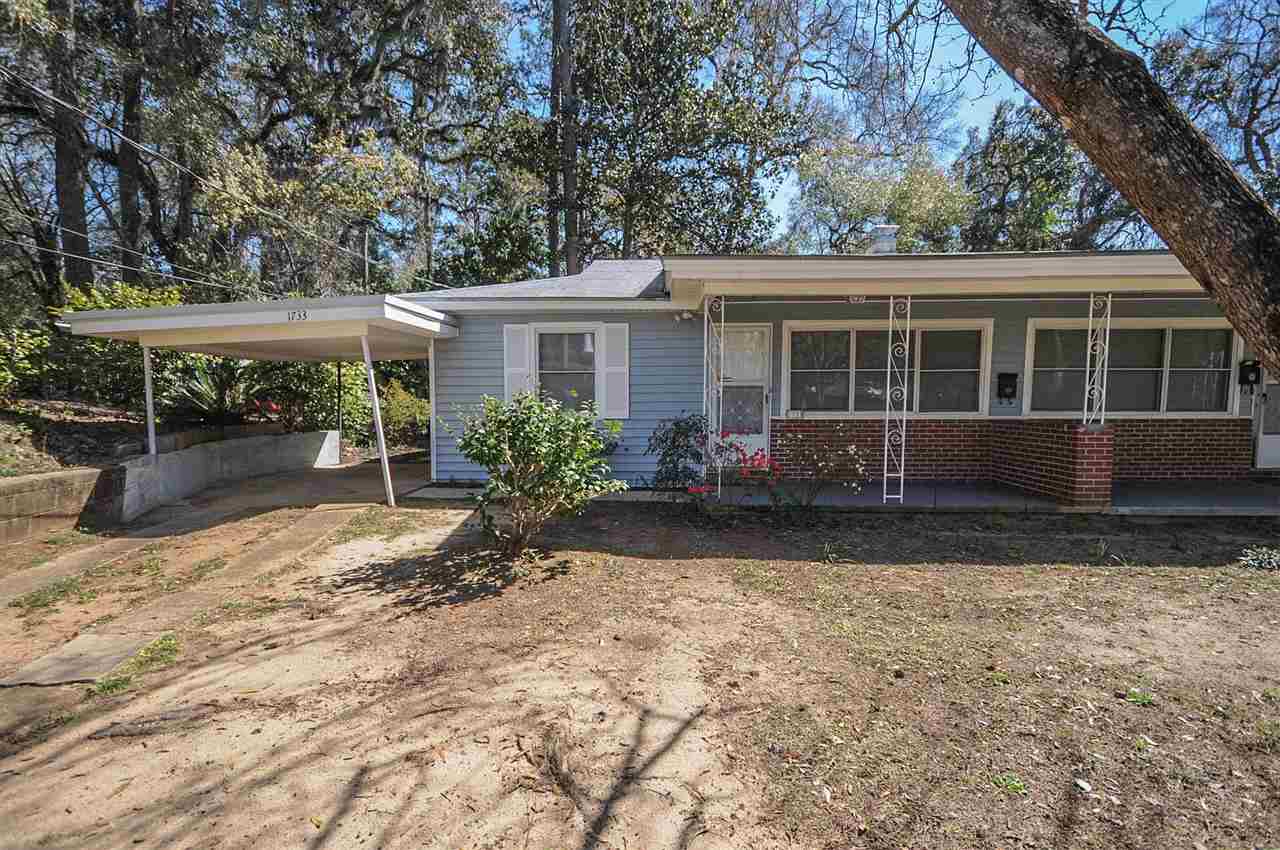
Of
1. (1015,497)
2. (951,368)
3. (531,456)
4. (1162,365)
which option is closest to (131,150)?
(531,456)

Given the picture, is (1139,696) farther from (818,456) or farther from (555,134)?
(555,134)

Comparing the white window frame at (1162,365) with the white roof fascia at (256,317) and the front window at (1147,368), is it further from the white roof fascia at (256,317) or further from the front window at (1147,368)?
the white roof fascia at (256,317)

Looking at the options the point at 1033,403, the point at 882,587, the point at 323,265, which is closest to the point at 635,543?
the point at 882,587

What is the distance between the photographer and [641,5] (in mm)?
15141

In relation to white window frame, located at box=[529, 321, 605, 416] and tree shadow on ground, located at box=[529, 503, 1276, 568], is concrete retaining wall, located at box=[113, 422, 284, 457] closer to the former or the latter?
white window frame, located at box=[529, 321, 605, 416]

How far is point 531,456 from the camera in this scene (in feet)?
14.8

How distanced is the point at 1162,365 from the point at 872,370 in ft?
12.0

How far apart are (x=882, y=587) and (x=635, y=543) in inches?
85.2

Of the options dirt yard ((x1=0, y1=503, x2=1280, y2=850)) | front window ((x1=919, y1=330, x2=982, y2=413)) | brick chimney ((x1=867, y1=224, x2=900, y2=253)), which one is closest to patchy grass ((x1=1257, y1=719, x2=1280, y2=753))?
dirt yard ((x1=0, y1=503, x2=1280, y2=850))

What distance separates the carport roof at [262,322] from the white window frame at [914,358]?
462 cm

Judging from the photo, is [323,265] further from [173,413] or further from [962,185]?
[962,185]

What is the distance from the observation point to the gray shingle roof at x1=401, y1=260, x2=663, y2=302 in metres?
7.95

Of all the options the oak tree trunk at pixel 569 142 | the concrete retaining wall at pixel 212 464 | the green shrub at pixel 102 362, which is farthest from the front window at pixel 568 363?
the oak tree trunk at pixel 569 142

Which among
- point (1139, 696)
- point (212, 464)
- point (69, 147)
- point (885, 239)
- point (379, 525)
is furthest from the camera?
point (69, 147)
